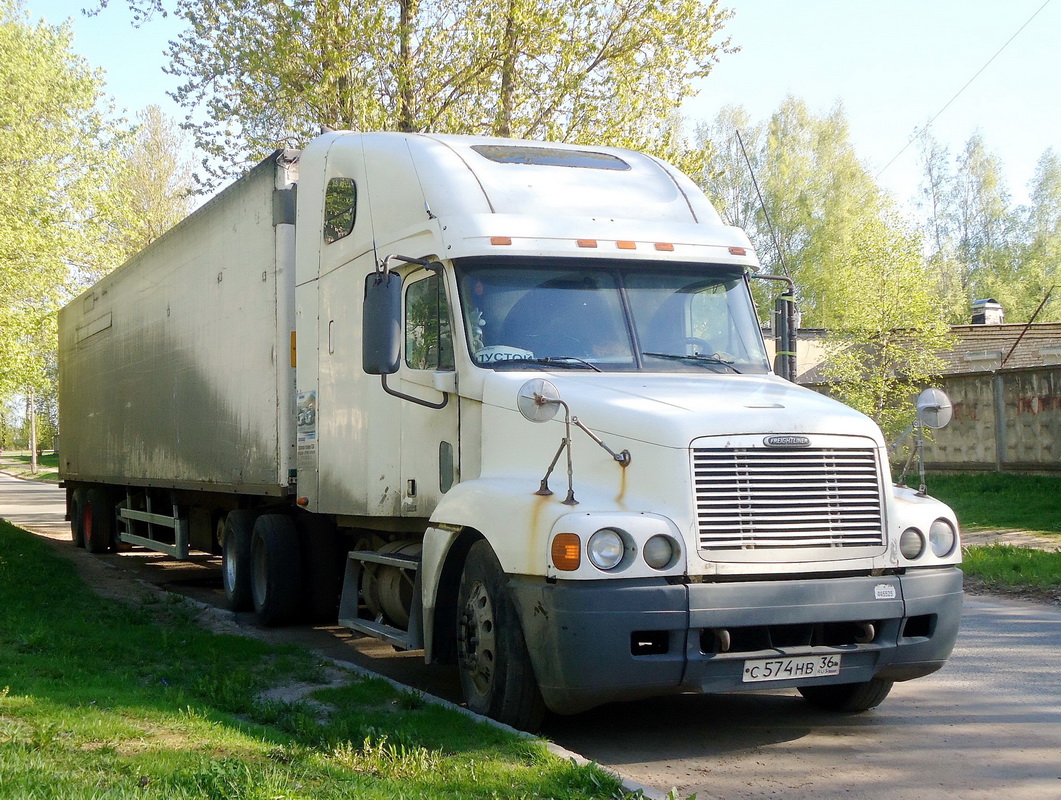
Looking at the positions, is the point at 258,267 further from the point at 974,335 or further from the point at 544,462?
the point at 974,335

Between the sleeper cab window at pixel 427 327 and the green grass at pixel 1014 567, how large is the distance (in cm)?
747

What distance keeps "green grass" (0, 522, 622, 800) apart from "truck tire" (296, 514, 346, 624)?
1.47 meters

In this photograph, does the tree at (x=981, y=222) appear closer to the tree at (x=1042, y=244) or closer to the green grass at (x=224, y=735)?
the tree at (x=1042, y=244)

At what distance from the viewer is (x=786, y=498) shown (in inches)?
247

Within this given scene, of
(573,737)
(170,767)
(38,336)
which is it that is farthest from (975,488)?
(38,336)

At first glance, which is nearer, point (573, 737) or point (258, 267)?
point (573, 737)

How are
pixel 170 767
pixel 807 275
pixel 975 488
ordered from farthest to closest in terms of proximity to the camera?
pixel 807 275, pixel 975 488, pixel 170 767

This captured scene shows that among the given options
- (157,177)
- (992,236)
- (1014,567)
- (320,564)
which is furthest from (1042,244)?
(320,564)

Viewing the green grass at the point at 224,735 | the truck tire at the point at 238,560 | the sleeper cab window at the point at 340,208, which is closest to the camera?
the green grass at the point at 224,735

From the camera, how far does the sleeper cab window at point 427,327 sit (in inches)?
298

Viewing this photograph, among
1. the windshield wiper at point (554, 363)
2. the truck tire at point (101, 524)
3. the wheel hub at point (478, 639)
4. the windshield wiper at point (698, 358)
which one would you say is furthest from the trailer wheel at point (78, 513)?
the windshield wiper at point (698, 358)

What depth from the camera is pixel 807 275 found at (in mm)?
53500

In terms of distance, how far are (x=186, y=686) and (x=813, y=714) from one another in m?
3.82

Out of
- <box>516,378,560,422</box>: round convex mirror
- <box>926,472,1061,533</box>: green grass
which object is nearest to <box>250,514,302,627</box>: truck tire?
<box>516,378,560,422</box>: round convex mirror
